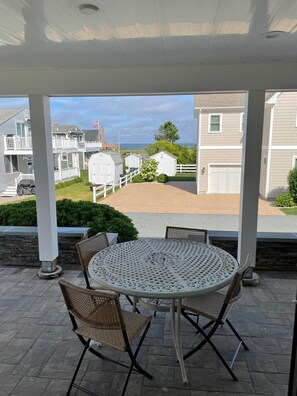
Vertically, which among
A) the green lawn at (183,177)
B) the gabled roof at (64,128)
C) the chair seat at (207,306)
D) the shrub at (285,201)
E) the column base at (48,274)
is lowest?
the shrub at (285,201)

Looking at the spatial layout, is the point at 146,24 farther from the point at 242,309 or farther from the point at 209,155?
the point at 209,155

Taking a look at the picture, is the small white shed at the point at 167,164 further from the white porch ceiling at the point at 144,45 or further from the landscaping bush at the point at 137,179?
→ the white porch ceiling at the point at 144,45

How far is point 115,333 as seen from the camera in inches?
79.4

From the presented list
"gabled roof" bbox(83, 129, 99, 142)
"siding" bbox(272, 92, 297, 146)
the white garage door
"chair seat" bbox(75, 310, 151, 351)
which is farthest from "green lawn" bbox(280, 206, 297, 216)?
"gabled roof" bbox(83, 129, 99, 142)

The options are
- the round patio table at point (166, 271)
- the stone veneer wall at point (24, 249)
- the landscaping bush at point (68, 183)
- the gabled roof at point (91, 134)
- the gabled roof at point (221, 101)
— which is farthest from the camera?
the gabled roof at point (91, 134)

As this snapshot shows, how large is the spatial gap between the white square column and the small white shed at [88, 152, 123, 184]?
53.3ft

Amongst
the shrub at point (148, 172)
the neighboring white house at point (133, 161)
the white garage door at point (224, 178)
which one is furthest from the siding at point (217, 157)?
the neighboring white house at point (133, 161)

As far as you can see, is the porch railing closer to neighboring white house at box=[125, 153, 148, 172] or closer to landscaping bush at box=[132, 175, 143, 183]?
landscaping bush at box=[132, 175, 143, 183]

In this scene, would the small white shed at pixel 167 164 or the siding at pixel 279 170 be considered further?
the small white shed at pixel 167 164

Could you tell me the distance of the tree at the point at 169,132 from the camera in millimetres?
36853

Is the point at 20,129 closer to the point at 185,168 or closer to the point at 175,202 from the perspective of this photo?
the point at 175,202

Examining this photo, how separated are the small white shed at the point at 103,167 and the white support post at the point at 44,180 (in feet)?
53.3

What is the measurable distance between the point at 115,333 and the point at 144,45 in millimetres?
2370

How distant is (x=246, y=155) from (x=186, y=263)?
1.67m
